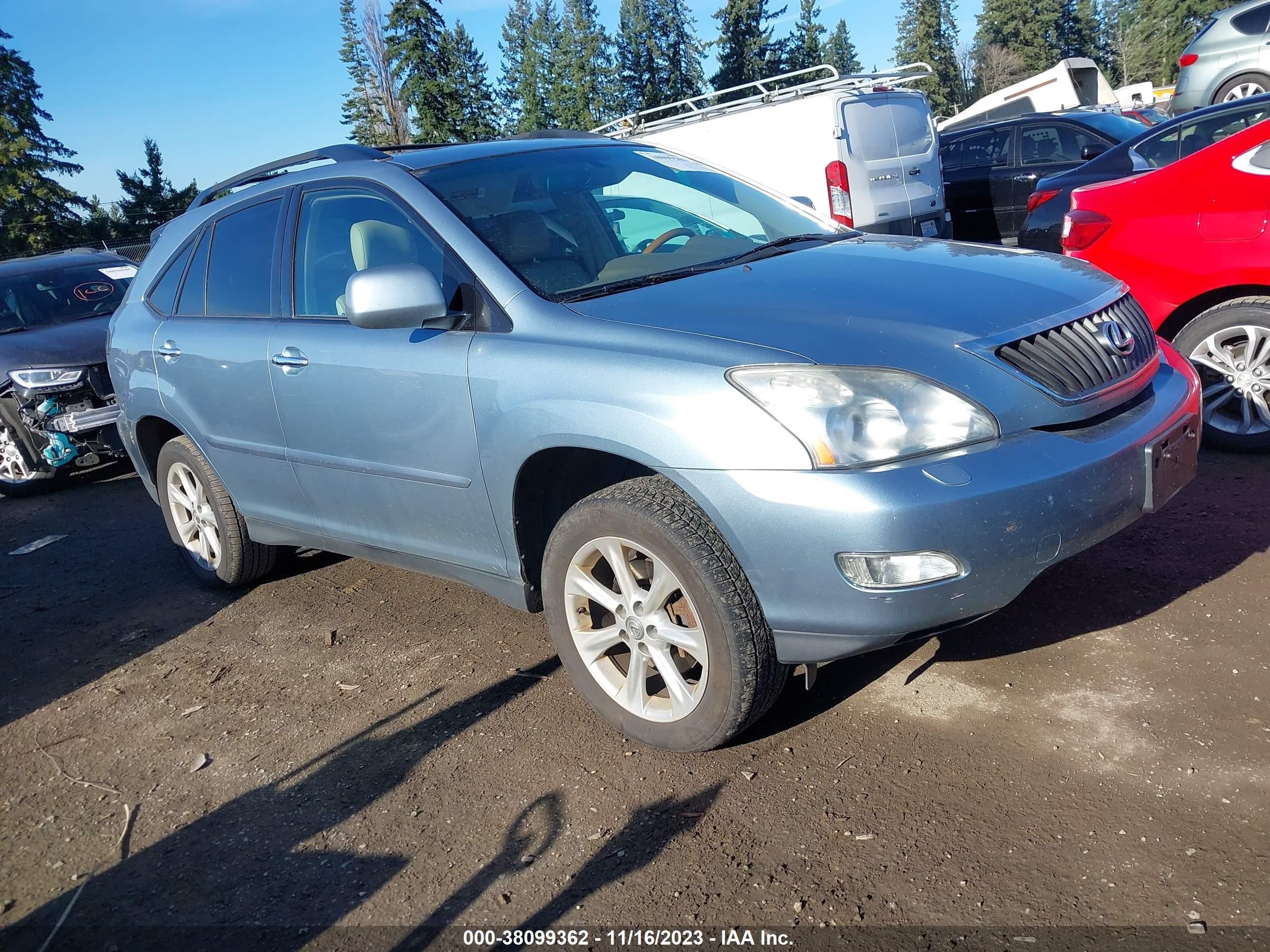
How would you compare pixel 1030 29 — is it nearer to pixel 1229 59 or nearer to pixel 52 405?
pixel 1229 59

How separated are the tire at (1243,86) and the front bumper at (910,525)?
1427cm

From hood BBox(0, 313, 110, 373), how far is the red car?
686 centimetres

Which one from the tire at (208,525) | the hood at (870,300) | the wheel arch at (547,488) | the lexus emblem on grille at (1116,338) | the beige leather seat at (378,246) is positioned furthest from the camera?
the tire at (208,525)

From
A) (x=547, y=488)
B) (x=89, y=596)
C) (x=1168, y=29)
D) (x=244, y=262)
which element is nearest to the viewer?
(x=547, y=488)

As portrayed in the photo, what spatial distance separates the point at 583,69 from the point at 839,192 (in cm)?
5216

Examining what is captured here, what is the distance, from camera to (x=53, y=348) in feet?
26.5

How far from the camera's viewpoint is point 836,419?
2.67 m

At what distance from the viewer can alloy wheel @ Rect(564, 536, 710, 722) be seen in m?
3.02

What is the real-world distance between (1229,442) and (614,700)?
11.3 ft

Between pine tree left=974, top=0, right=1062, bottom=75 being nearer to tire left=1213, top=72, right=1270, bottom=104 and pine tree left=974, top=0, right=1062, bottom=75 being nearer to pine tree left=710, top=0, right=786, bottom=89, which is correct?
pine tree left=710, top=0, right=786, bottom=89

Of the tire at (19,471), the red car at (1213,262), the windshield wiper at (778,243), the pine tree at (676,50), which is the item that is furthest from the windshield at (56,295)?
the pine tree at (676,50)

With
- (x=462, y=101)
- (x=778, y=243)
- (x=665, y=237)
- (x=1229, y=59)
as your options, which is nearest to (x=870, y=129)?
(x=778, y=243)

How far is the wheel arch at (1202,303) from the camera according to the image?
15.7 ft

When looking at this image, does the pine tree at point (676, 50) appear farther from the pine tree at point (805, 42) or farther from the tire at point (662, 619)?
the tire at point (662, 619)
